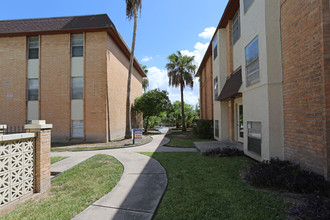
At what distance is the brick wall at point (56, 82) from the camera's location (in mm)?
13383

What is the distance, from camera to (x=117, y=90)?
52.0 feet

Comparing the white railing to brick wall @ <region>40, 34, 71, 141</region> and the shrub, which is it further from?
brick wall @ <region>40, 34, 71, 141</region>

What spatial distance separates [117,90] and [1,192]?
524 inches

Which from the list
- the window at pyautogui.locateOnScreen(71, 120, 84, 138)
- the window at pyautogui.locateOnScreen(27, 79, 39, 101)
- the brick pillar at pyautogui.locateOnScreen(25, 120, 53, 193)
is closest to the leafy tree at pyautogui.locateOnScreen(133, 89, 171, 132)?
the window at pyautogui.locateOnScreen(71, 120, 84, 138)

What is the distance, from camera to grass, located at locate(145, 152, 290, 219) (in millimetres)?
2814

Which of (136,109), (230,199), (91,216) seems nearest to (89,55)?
(136,109)

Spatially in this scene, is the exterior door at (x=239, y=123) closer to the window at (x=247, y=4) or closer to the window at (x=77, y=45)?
the window at (x=247, y=4)

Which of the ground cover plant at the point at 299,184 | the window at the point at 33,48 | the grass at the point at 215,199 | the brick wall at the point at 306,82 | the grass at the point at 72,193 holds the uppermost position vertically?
the window at the point at 33,48

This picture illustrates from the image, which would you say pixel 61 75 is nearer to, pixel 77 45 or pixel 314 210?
pixel 77 45

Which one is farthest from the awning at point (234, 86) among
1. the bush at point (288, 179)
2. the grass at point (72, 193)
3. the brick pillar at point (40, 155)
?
the brick pillar at point (40, 155)

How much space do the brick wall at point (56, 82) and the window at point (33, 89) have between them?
702 mm

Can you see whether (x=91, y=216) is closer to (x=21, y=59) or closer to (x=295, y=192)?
(x=295, y=192)

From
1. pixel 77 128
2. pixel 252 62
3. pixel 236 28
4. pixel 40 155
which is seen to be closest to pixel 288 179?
pixel 252 62

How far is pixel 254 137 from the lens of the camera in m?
6.24
